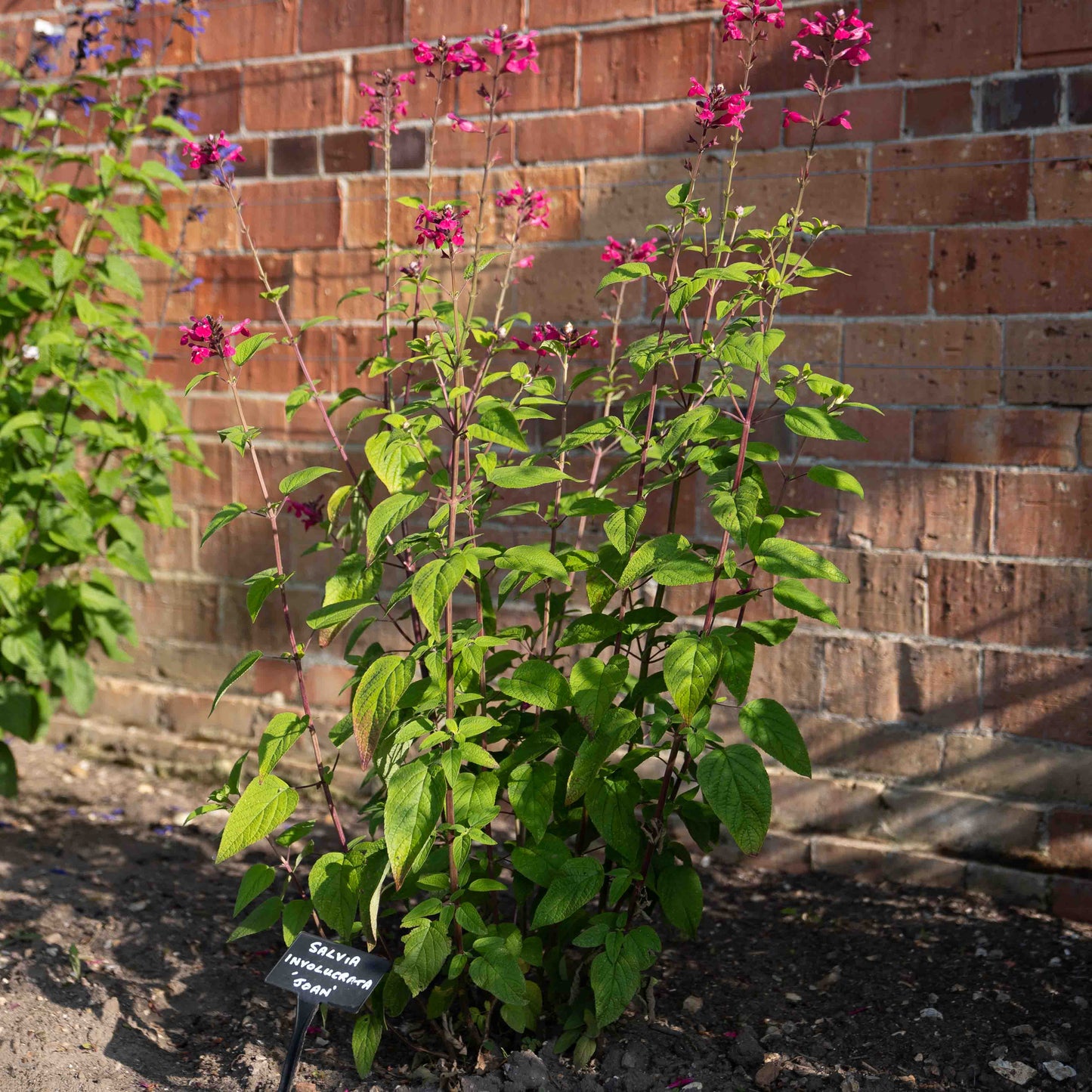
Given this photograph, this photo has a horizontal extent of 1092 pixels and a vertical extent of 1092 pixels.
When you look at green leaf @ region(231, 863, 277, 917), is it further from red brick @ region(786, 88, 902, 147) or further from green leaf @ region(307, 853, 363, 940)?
red brick @ region(786, 88, 902, 147)

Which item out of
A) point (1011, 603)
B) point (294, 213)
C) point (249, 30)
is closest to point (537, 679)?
point (1011, 603)

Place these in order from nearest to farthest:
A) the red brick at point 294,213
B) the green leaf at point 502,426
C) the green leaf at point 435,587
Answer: the green leaf at point 435,587
the green leaf at point 502,426
the red brick at point 294,213

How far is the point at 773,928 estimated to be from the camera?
259 centimetres

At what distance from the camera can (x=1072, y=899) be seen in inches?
102

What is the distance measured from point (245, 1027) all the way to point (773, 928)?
119 centimetres

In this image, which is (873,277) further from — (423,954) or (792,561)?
(423,954)

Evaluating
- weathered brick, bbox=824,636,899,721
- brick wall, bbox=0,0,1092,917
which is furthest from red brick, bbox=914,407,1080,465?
weathered brick, bbox=824,636,899,721

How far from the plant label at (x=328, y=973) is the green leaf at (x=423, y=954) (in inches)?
1.5

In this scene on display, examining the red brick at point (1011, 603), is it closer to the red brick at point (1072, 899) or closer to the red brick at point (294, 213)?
the red brick at point (1072, 899)

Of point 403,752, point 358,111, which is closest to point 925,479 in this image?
point 403,752

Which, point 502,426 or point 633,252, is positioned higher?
point 633,252

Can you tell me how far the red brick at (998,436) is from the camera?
8.36 feet

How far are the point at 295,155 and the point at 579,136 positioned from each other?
885 mm

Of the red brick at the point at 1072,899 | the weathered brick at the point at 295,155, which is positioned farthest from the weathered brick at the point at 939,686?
the weathered brick at the point at 295,155
